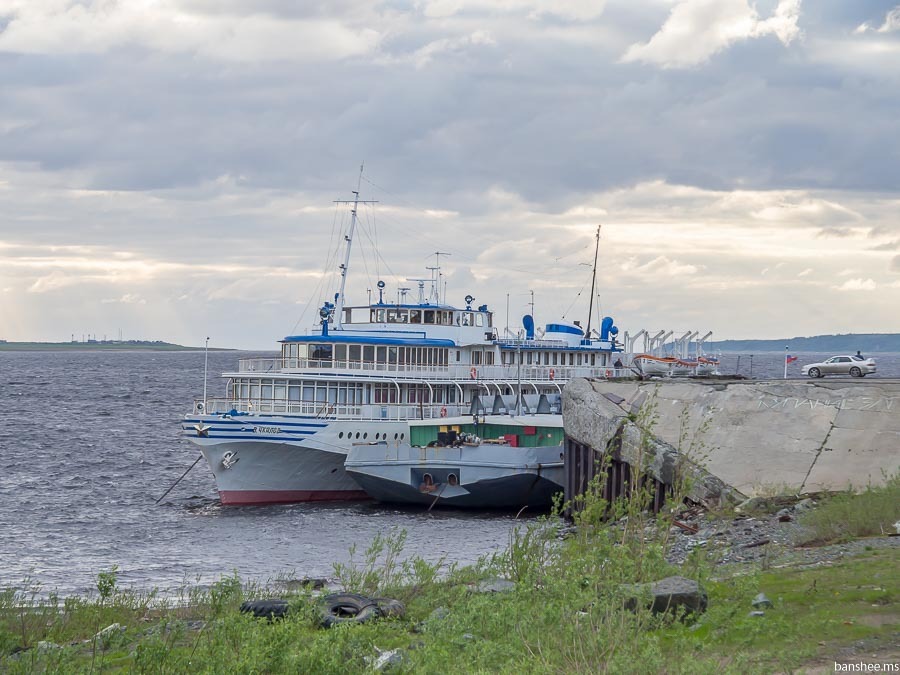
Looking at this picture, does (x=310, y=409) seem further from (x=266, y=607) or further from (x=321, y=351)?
(x=266, y=607)

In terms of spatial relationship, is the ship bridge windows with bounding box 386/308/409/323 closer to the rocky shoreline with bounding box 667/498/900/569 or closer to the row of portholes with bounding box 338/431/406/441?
the row of portholes with bounding box 338/431/406/441

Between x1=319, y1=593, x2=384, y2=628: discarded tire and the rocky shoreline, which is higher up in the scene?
the rocky shoreline

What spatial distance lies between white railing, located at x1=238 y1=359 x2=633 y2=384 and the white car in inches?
516

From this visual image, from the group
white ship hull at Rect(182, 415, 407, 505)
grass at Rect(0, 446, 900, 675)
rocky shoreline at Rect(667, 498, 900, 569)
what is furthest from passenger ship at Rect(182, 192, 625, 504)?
grass at Rect(0, 446, 900, 675)

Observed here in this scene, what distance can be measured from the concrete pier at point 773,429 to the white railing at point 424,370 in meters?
12.5

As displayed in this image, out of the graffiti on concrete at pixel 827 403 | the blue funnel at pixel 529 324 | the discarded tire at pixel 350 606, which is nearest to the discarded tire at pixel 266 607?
the discarded tire at pixel 350 606

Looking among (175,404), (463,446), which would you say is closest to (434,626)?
(463,446)

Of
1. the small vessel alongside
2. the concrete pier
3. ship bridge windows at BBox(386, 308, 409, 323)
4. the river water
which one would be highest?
ship bridge windows at BBox(386, 308, 409, 323)

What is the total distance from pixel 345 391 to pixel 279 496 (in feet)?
14.1

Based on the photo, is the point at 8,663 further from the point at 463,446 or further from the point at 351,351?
the point at 351,351

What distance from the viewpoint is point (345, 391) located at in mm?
38750

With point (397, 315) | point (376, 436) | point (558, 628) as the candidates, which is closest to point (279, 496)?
point (376, 436)

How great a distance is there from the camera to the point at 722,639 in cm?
1110

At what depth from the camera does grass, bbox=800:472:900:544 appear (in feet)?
58.4
